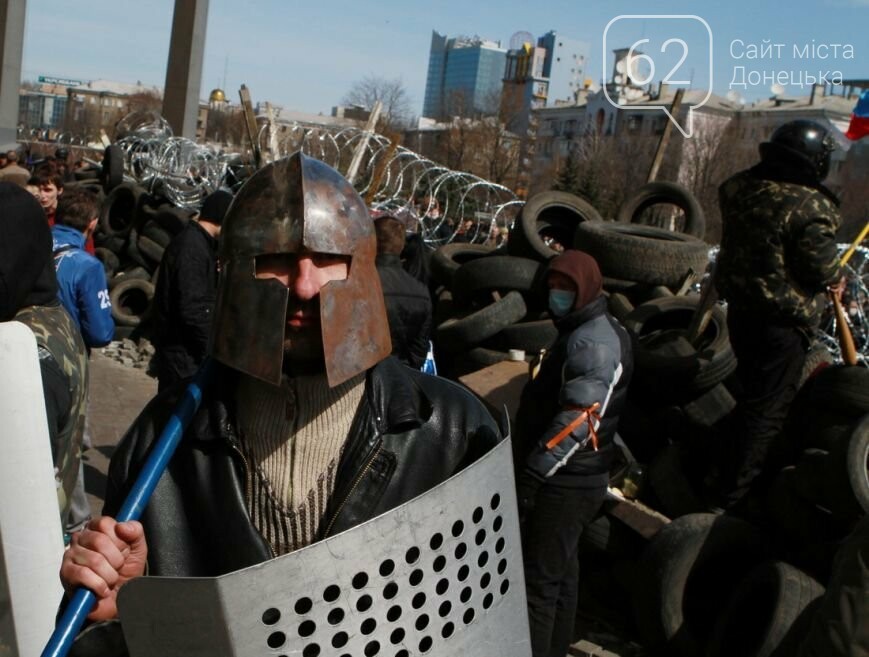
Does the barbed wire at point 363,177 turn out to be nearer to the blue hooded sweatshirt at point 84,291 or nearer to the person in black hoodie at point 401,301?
the person in black hoodie at point 401,301

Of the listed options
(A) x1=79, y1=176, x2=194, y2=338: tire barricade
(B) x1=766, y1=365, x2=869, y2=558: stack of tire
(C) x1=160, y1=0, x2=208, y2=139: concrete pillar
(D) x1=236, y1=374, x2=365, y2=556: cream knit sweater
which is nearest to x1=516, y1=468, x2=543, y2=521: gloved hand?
(B) x1=766, y1=365, x2=869, y2=558: stack of tire

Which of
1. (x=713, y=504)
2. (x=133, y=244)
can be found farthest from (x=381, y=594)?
(x=133, y=244)

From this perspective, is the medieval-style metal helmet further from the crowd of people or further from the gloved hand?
the gloved hand

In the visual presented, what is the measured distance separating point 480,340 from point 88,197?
159 inches

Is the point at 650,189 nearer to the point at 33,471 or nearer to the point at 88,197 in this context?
the point at 88,197

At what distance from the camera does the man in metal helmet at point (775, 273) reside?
219 inches

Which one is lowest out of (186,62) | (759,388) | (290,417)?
(759,388)

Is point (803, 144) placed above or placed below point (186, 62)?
below

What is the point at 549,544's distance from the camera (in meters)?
4.65

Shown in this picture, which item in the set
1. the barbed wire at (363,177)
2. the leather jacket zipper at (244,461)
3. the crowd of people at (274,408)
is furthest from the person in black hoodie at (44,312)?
the barbed wire at (363,177)

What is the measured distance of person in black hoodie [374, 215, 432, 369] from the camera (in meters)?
5.83

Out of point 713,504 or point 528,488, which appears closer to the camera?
point 528,488

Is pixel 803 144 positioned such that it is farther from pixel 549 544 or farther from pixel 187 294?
pixel 187 294

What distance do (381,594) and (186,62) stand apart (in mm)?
22402
